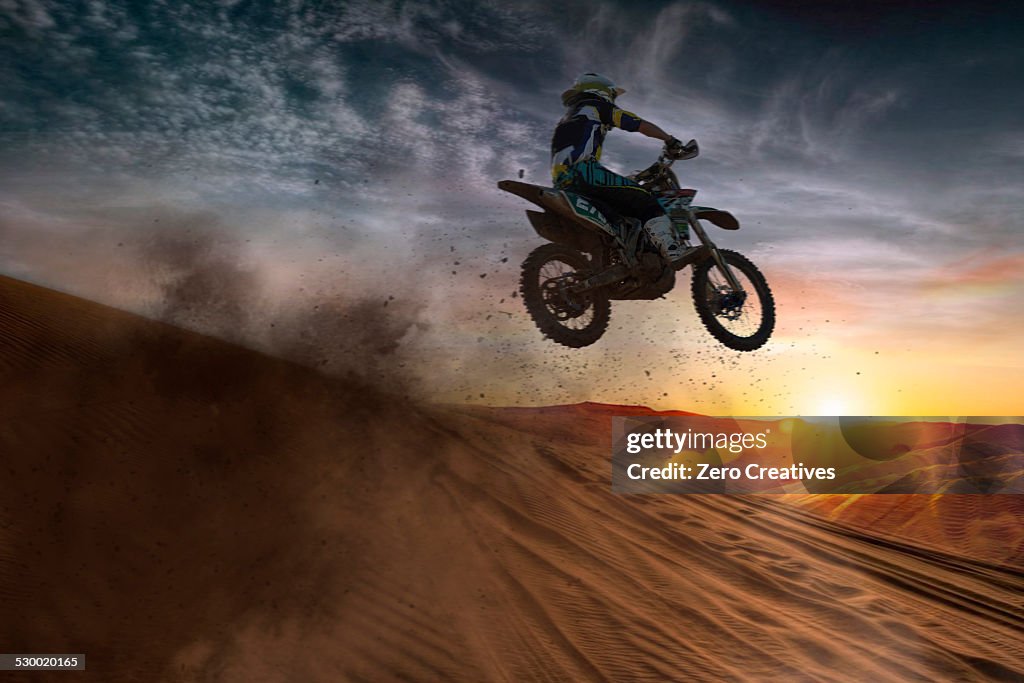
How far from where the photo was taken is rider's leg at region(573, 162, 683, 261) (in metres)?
6.43

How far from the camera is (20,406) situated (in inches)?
324

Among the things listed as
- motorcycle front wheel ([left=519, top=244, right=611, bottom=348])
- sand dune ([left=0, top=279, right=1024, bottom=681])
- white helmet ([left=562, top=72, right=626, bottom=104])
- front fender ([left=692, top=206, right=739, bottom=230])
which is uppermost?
white helmet ([left=562, top=72, right=626, bottom=104])

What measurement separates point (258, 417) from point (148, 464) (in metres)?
1.53

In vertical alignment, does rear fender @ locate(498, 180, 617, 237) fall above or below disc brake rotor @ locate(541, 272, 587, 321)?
above

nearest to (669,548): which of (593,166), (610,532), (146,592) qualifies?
(610,532)

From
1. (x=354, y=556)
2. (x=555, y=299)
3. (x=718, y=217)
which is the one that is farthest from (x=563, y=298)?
(x=354, y=556)

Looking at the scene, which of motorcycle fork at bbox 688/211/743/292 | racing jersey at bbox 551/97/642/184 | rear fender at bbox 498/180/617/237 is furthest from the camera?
motorcycle fork at bbox 688/211/743/292

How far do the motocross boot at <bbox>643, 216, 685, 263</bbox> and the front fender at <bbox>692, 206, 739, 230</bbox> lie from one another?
2.26 ft

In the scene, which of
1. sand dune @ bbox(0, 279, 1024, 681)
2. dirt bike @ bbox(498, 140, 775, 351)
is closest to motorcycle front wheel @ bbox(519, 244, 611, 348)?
dirt bike @ bbox(498, 140, 775, 351)

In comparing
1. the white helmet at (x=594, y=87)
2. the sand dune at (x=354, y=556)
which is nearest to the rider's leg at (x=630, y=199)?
the white helmet at (x=594, y=87)

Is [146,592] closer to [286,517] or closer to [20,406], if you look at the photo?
[286,517]
